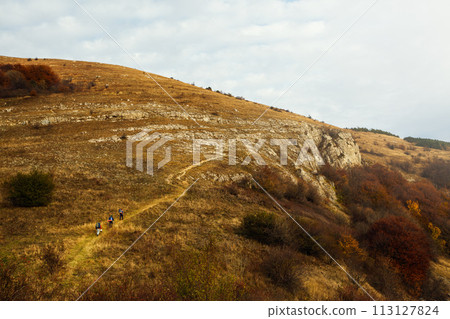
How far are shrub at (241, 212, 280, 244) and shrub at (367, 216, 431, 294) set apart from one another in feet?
33.8

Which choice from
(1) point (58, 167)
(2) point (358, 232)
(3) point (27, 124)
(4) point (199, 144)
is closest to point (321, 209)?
(2) point (358, 232)

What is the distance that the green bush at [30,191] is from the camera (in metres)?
13.9

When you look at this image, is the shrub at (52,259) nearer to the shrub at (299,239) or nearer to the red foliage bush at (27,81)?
the shrub at (299,239)

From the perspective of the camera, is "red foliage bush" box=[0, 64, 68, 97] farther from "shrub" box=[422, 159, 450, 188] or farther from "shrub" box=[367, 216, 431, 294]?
"shrub" box=[422, 159, 450, 188]

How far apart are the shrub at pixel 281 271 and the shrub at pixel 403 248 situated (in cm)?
1151

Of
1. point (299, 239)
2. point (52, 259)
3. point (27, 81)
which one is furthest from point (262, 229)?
point (27, 81)

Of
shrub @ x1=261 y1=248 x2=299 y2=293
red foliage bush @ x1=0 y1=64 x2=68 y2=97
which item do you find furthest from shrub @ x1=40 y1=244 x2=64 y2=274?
red foliage bush @ x1=0 y1=64 x2=68 y2=97

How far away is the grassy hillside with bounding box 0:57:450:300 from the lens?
27.9ft

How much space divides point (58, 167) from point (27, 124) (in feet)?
57.0

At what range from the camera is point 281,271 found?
1024cm

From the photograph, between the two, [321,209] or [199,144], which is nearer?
[321,209]

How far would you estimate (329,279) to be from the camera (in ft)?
38.4
